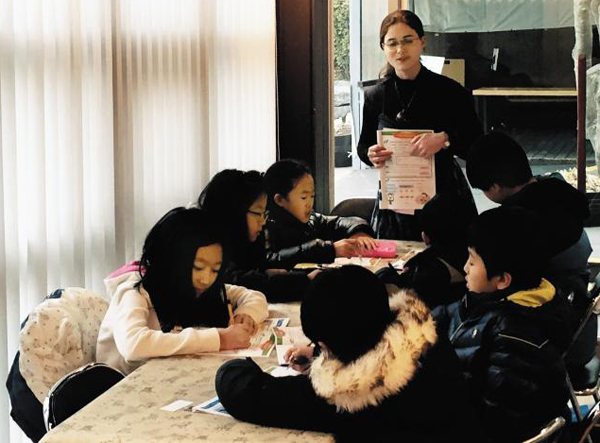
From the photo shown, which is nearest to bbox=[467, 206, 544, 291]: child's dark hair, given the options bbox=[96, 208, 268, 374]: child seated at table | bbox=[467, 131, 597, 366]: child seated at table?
bbox=[467, 131, 597, 366]: child seated at table

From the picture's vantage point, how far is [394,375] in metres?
1.91

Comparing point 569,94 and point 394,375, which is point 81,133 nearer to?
point 394,375

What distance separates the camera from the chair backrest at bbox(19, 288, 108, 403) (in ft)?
8.16

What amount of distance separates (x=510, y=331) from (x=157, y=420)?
0.85 m

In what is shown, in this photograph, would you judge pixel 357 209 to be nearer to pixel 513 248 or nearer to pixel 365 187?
pixel 365 187

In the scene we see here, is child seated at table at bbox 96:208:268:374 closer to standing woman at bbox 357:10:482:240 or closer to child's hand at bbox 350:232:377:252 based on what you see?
child's hand at bbox 350:232:377:252

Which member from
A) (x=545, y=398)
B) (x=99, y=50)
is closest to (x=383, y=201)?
(x=99, y=50)

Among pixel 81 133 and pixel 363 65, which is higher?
pixel 363 65

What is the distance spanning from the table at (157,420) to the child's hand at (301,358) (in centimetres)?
19

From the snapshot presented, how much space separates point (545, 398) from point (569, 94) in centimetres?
365

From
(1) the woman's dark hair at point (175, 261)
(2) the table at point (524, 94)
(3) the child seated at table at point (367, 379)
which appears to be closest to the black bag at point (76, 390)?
(1) the woman's dark hair at point (175, 261)

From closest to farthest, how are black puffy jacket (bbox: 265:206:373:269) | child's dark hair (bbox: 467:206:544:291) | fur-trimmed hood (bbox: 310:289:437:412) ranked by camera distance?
1. fur-trimmed hood (bbox: 310:289:437:412)
2. child's dark hair (bbox: 467:206:544:291)
3. black puffy jacket (bbox: 265:206:373:269)

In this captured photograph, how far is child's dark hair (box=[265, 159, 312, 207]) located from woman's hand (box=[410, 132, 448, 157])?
49 centimetres

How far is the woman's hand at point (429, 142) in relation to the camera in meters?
3.95
